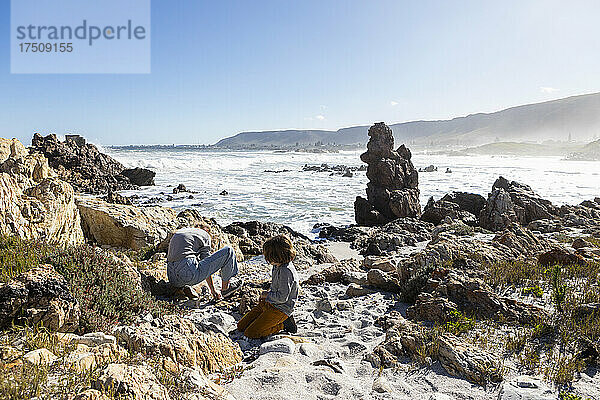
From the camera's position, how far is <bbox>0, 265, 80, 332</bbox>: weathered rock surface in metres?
3.33

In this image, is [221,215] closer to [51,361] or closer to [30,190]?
[30,190]

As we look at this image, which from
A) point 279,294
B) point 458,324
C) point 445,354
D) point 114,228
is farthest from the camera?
point 114,228

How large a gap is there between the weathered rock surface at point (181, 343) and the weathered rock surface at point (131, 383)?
551 mm

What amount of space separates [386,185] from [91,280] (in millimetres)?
21461

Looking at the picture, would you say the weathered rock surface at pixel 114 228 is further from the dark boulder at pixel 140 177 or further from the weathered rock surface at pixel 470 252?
the dark boulder at pixel 140 177

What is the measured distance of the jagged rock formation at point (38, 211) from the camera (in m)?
6.17

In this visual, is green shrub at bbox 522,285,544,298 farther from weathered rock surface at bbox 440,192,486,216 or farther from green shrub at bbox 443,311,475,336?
weathered rock surface at bbox 440,192,486,216

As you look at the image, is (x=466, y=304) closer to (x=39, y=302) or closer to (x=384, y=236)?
→ (x=39, y=302)

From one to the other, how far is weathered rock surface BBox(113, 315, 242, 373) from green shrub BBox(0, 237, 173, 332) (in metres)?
0.40

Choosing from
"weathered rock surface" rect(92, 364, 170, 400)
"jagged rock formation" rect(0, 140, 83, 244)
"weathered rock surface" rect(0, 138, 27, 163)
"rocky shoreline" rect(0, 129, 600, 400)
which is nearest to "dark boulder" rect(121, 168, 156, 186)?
"weathered rock surface" rect(0, 138, 27, 163)

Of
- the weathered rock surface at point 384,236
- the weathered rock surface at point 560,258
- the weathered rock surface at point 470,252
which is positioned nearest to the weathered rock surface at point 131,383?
the weathered rock surface at point 470,252

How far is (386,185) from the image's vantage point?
2427cm

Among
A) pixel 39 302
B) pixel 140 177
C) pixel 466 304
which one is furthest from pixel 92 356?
pixel 140 177

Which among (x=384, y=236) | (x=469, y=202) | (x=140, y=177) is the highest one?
(x=140, y=177)
